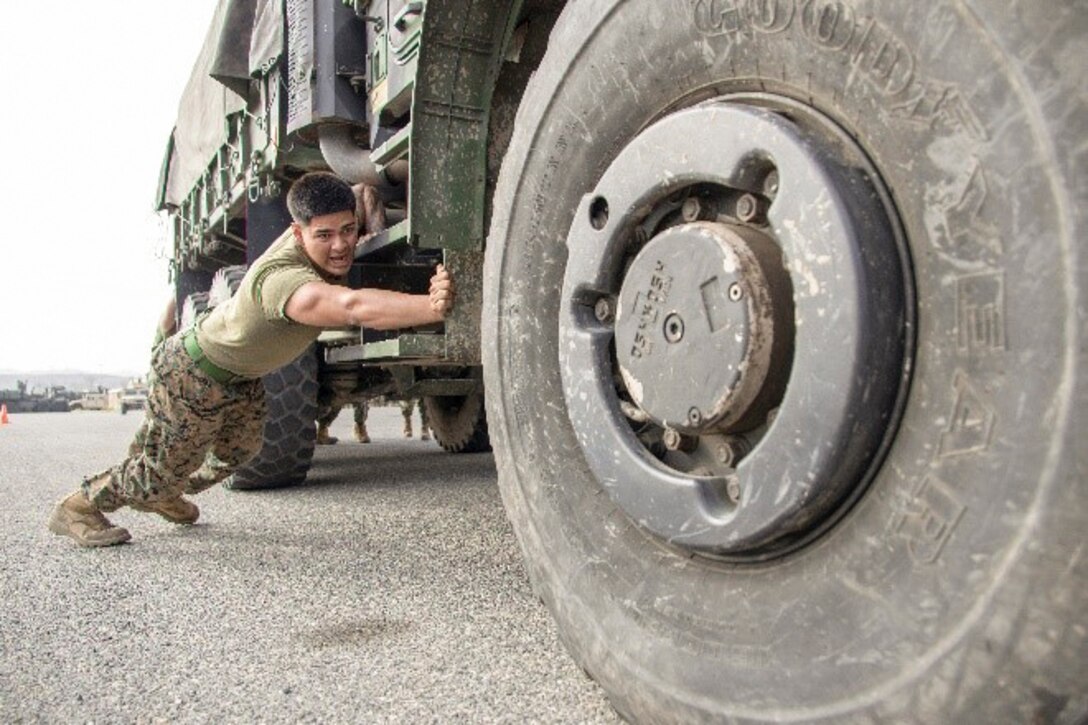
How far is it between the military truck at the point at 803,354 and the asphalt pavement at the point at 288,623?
39 cm

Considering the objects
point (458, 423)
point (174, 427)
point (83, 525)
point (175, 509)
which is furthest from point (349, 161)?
point (458, 423)

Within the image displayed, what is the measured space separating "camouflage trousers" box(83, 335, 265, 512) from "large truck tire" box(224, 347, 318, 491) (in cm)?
68

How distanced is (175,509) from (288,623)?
164cm

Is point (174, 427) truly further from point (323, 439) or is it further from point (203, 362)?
point (323, 439)

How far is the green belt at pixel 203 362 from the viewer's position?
Answer: 3287 millimetres

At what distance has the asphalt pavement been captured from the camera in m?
1.64

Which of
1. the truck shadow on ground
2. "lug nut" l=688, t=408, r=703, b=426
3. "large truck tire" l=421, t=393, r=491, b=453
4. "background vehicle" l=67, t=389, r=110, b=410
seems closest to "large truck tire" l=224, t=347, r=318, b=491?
the truck shadow on ground

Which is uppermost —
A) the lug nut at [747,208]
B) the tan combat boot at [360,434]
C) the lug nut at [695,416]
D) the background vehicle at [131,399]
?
the lug nut at [747,208]

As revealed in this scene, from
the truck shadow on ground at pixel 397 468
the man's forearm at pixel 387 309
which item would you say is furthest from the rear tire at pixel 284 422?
the man's forearm at pixel 387 309

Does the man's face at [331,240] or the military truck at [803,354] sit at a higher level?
the man's face at [331,240]

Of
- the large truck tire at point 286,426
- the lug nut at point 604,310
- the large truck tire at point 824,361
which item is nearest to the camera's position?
the large truck tire at point 824,361

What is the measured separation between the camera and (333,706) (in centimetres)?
162

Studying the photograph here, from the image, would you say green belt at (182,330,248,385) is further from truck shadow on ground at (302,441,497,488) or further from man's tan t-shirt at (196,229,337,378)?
truck shadow on ground at (302,441,497,488)

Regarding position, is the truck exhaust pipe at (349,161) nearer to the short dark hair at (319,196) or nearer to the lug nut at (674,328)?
the short dark hair at (319,196)
